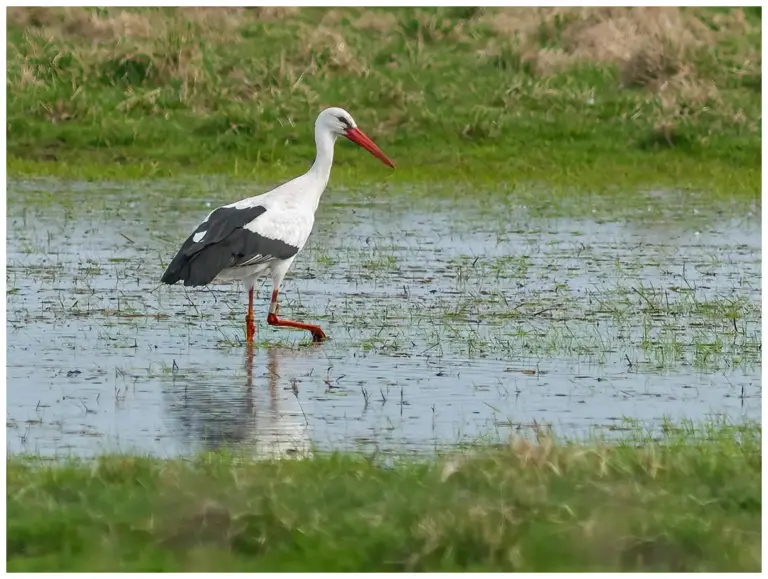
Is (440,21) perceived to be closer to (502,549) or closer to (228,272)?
(228,272)

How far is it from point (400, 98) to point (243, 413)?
36.0ft

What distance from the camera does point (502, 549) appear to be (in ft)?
18.0

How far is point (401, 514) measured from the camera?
5707 mm

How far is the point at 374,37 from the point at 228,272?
11.6m

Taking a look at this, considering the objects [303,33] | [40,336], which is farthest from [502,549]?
[303,33]

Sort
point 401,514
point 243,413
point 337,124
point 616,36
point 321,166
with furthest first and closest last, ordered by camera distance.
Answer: point 616,36
point 337,124
point 321,166
point 243,413
point 401,514

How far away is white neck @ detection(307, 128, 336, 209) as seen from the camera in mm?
11164

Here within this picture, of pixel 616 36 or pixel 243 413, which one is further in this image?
pixel 616 36

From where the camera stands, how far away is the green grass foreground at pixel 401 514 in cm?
544

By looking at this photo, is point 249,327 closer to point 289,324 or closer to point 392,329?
point 289,324

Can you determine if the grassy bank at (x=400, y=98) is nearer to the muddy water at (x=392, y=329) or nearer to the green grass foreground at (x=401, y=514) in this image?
the muddy water at (x=392, y=329)

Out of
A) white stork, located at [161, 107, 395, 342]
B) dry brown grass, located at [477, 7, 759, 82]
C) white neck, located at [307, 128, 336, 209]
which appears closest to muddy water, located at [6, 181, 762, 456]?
white stork, located at [161, 107, 395, 342]

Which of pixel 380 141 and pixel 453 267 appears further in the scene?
pixel 380 141

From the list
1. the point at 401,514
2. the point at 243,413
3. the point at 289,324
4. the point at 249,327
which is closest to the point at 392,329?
the point at 289,324
